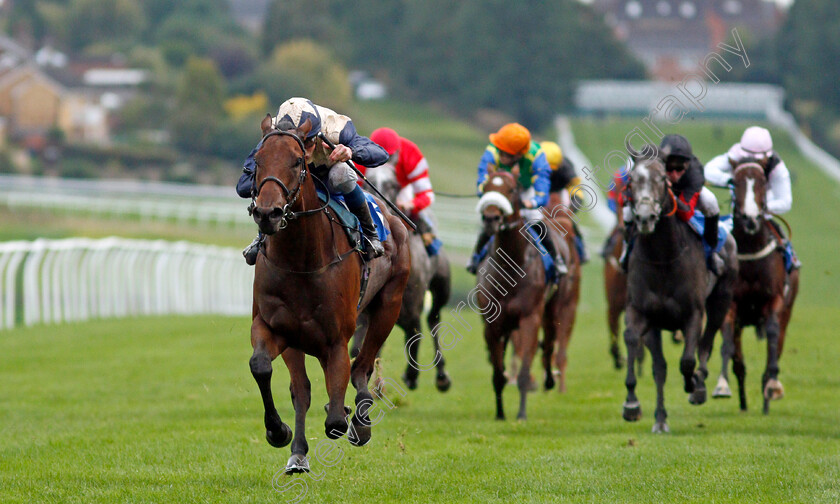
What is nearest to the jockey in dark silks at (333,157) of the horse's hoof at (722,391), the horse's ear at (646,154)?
the horse's ear at (646,154)

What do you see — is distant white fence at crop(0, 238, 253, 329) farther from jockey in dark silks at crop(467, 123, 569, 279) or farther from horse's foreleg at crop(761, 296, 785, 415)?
horse's foreleg at crop(761, 296, 785, 415)

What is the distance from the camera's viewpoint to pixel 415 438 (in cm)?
811

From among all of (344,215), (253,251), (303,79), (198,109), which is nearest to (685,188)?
(344,215)

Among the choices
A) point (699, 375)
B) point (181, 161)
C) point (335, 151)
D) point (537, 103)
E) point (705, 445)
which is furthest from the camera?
point (537, 103)

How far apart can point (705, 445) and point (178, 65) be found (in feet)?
242

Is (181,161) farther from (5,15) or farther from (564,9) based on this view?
(5,15)

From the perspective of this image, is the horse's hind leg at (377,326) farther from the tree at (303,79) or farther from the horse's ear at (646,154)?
the tree at (303,79)

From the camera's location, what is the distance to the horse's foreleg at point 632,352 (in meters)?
8.24

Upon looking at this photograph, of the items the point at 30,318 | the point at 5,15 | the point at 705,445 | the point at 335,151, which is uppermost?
the point at 5,15

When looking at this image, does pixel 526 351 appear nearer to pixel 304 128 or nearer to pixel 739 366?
pixel 739 366

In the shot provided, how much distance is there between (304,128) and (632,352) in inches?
124

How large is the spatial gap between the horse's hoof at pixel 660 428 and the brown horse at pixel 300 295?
246 cm

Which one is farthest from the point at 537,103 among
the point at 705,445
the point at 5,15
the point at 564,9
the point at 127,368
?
the point at 705,445

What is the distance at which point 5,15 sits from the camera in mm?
99125
